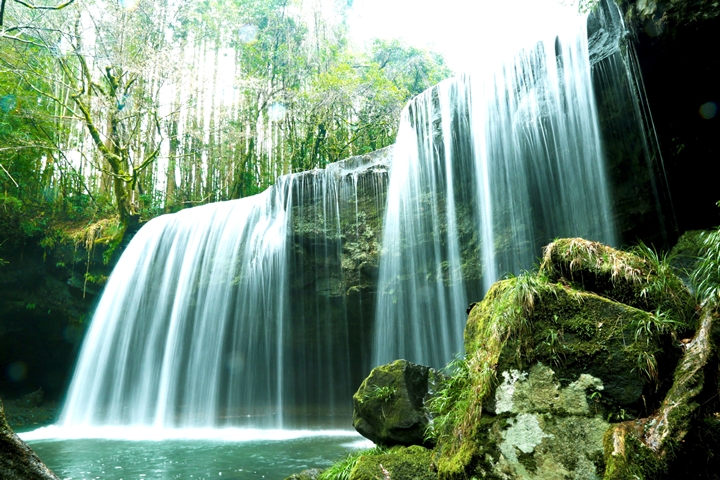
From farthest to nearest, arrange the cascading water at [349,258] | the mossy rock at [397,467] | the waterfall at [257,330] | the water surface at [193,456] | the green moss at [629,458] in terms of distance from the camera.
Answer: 1. the waterfall at [257,330]
2. the cascading water at [349,258]
3. the water surface at [193,456]
4. the mossy rock at [397,467]
5. the green moss at [629,458]

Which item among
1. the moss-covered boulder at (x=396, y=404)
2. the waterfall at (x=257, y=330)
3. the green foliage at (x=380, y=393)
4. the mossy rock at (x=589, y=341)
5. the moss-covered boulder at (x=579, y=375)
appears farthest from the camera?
the waterfall at (x=257, y=330)

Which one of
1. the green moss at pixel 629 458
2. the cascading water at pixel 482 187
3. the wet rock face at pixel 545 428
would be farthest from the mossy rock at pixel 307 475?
the cascading water at pixel 482 187

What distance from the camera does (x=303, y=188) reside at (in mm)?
11914

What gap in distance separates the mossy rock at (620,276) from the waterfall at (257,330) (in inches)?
295

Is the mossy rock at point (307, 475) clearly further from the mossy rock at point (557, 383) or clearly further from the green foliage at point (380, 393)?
the mossy rock at point (557, 383)

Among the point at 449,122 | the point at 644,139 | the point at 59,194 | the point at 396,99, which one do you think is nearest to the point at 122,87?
the point at 59,194

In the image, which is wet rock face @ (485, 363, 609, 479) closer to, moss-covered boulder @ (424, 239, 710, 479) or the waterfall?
moss-covered boulder @ (424, 239, 710, 479)

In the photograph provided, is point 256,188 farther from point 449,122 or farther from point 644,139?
point 644,139

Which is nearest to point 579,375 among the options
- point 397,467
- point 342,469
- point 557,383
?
point 557,383

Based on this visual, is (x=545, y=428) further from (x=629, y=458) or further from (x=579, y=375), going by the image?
(x=629, y=458)

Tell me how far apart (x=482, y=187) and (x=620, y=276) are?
5.91m

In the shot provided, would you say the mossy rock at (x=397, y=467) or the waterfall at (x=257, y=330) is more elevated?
the waterfall at (x=257, y=330)

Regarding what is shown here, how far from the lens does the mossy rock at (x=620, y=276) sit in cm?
351

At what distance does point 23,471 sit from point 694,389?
3629 mm
